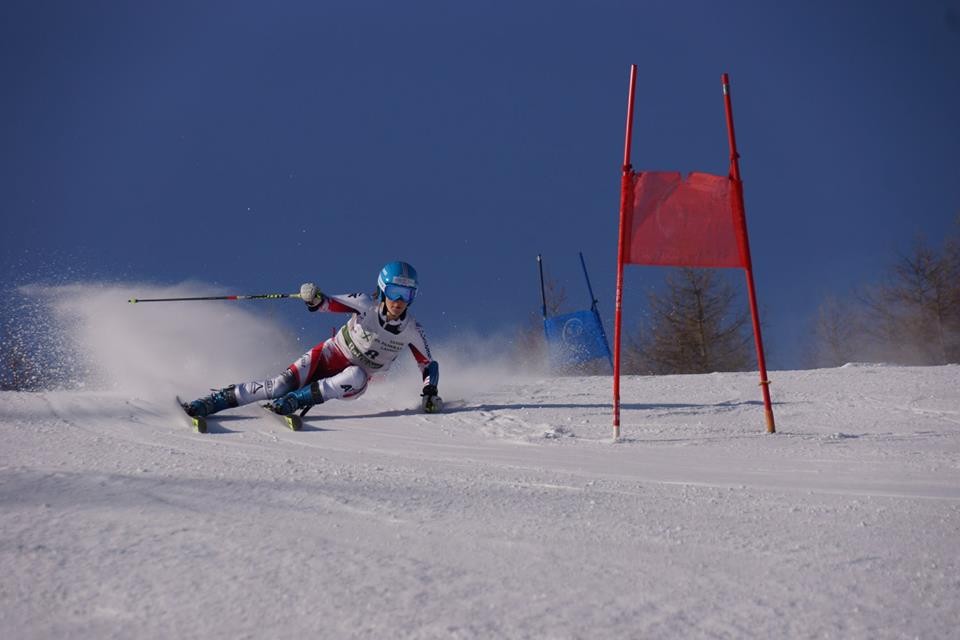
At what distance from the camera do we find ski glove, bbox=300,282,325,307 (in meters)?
6.61

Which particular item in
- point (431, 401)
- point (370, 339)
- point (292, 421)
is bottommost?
point (292, 421)

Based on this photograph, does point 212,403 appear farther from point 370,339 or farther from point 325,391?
point 370,339

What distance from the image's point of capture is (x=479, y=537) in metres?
2.10

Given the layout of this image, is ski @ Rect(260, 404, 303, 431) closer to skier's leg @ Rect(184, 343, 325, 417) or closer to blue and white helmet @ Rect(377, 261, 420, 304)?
skier's leg @ Rect(184, 343, 325, 417)

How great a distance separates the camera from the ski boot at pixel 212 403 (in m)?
5.67

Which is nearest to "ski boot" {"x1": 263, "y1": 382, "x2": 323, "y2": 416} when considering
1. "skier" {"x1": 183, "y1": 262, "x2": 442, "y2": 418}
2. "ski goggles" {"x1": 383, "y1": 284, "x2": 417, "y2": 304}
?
"skier" {"x1": 183, "y1": 262, "x2": 442, "y2": 418}


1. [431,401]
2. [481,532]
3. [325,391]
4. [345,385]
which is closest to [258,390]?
[325,391]

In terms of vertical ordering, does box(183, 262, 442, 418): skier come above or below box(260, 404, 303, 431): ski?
above

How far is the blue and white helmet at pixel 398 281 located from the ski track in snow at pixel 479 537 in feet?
7.95

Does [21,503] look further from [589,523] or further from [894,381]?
[894,381]

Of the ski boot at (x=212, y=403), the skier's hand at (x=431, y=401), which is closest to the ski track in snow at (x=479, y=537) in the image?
the ski boot at (x=212, y=403)

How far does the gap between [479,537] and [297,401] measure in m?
4.07

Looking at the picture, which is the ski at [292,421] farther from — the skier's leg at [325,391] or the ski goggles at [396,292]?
the ski goggles at [396,292]

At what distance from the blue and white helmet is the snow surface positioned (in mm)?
2057
